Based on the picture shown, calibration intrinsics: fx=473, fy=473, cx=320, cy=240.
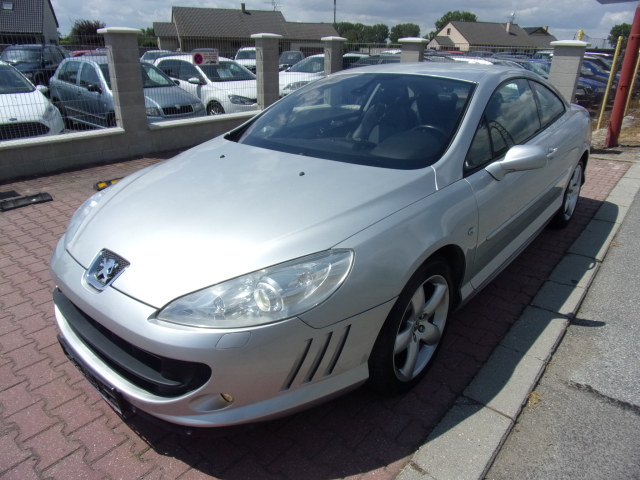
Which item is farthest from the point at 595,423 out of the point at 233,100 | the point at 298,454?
the point at 233,100

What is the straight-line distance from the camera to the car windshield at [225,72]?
34.2ft

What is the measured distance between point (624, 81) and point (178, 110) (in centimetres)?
799

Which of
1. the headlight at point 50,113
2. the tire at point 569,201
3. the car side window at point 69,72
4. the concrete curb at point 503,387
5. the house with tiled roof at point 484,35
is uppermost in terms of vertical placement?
the house with tiled roof at point 484,35

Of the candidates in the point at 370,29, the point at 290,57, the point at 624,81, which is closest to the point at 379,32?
the point at 370,29

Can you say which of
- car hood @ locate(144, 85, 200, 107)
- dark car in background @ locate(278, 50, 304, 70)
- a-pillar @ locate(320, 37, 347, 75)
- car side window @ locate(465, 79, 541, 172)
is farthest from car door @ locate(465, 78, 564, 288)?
dark car in background @ locate(278, 50, 304, 70)

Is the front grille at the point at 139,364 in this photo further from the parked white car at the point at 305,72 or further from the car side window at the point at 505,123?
the parked white car at the point at 305,72

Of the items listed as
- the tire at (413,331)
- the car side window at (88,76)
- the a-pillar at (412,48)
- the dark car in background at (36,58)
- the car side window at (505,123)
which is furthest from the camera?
the a-pillar at (412,48)

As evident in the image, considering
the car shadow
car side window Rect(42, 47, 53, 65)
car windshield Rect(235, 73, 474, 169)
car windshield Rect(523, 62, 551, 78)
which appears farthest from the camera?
car windshield Rect(523, 62, 551, 78)

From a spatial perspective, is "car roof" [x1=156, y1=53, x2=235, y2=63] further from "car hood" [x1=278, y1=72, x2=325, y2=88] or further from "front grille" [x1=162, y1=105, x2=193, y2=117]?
"front grille" [x1=162, y1=105, x2=193, y2=117]

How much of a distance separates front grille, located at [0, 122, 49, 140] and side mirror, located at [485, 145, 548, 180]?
21.2ft

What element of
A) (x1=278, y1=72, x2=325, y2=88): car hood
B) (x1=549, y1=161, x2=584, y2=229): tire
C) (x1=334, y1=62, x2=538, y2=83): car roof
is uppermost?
(x1=334, y1=62, x2=538, y2=83): car roof

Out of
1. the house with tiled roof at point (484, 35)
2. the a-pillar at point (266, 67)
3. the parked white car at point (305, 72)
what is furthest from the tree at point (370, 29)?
the a-pillar at point (266, 67)

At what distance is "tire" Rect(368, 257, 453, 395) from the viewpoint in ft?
7.22

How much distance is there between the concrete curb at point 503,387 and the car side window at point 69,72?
340 inches
